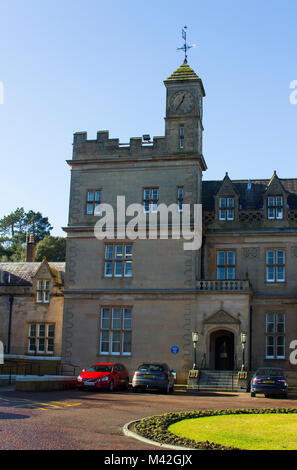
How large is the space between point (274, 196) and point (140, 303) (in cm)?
1107

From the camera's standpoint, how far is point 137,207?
3694 centimetres

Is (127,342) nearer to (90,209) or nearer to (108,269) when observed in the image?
(108,269)

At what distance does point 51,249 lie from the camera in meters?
75.1

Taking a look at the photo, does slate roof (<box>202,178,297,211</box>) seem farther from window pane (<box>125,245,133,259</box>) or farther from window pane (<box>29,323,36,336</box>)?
window pane (<box>29,323,36,336</box>)

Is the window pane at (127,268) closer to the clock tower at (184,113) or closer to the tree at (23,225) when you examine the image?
the clock tower at (184,113)

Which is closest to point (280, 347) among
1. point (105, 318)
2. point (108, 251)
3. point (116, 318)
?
point (116, 318)

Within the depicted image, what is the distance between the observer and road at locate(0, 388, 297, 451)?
39.7 ft

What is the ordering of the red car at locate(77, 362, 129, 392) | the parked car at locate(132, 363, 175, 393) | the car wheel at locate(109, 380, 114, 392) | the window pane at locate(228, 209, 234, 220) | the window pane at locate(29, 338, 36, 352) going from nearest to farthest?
the red car at locate(77, 362, 129, 392) → the parked car at locate(132, 363, 175, 393) → the car wheel at locate(109, 380, 114, 392) → the window pane at locate(228, 209, 234, 220) → the window pane at locate(29, 338, 36, 352)

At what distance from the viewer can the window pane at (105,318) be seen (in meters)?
36.2

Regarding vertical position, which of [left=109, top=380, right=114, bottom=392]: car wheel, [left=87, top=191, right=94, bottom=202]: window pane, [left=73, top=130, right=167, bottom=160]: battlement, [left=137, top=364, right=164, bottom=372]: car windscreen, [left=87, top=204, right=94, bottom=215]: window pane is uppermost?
[left=73, top=130, right=167, bottom=160]: battlement

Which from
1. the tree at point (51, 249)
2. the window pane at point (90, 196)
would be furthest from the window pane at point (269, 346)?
the tree at point (51, 249)

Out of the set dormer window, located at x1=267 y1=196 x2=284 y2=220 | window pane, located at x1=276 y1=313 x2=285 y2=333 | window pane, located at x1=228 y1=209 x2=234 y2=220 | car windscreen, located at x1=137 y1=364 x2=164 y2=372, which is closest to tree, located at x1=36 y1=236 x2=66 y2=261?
window pane, located at x1=228 y1=209 x2=234 y2=220

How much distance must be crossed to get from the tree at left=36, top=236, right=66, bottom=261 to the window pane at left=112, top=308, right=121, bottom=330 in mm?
39593
